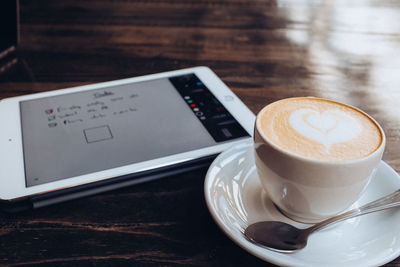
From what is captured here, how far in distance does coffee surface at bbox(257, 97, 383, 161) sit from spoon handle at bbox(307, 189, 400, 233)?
57 millimetres

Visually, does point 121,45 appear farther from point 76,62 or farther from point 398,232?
point 398,232

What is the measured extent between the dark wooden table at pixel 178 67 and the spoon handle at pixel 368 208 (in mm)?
73

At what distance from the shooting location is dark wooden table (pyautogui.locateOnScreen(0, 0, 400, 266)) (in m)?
0.35

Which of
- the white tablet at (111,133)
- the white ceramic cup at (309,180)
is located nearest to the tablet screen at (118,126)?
the white tablet at (111,133)

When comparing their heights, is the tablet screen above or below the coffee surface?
below

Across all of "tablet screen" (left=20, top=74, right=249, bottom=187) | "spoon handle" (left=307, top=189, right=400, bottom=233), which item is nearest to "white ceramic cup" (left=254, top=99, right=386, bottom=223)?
"spoon handle" (left=307, top=189, right=400, bottom=233)

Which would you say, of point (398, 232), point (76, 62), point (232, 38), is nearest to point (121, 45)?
point (76, 62)

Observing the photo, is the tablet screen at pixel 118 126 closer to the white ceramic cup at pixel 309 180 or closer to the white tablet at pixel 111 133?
the white tablet at pixel 111 133

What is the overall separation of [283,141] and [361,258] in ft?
0.39

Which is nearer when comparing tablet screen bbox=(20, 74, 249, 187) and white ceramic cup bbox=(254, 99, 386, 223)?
white ceramic cup bbox=(254, 99, 386, 223)

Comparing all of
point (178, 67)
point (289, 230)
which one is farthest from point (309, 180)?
point (178, 67)

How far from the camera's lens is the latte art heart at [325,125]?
0.36 meters

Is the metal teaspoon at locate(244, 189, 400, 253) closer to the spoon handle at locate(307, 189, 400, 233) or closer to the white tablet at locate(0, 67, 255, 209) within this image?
Result: the spoon handle at locate(307, 189, 400, 233)

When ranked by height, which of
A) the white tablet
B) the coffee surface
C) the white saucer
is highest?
the coffee surface
